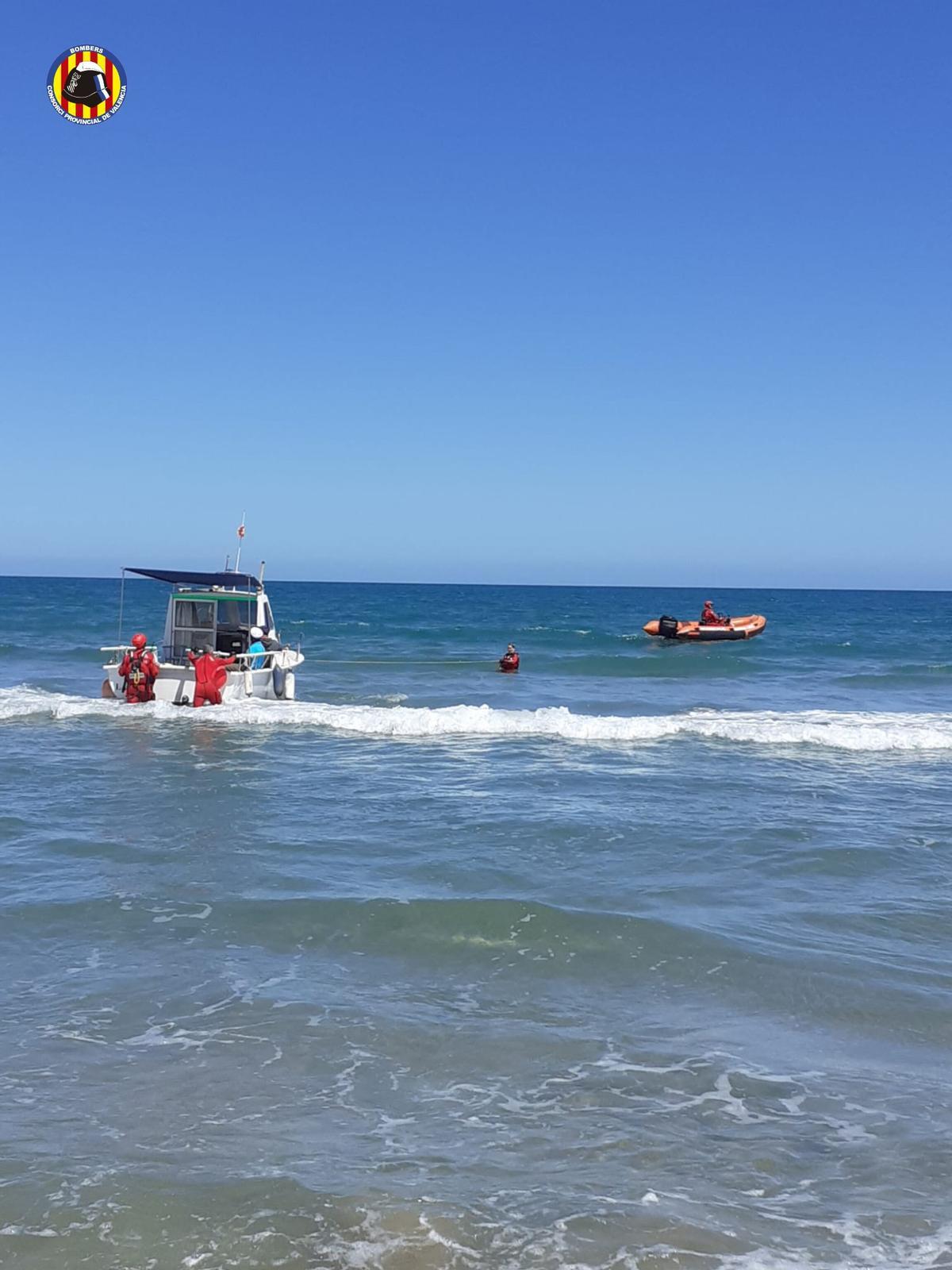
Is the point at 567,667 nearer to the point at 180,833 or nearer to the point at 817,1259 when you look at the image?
the point at 180,833

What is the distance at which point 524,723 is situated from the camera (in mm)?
20812

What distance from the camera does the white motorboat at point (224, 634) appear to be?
73.9ft

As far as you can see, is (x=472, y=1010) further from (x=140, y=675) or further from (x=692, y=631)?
(x=692, y=631)

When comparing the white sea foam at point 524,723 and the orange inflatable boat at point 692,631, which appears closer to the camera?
the white sea foam at point 524,723

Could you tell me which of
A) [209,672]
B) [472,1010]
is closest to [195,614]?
[209,672]

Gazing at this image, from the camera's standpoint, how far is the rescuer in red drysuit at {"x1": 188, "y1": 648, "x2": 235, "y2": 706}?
21375 mm

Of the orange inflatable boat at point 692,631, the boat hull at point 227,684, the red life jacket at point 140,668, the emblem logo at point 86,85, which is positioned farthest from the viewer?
the orange inflatable boat at point 692,631

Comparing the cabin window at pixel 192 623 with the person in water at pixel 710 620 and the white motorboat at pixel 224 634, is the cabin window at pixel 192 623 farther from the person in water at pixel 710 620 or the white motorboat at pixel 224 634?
the person in water at pixel 710 620

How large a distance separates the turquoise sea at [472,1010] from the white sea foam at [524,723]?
2.14 m

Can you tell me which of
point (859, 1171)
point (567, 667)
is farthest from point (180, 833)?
point (567, 667)

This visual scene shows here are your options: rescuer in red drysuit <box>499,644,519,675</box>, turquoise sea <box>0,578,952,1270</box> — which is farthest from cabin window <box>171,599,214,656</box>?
rescuer in red drysuit <box>499,644,519,675</box>

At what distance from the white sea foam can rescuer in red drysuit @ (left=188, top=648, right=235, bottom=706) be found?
0.27 meters

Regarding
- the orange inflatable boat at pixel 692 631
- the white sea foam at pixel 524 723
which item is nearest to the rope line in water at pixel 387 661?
the orange inflatable boat at pixel 692 631

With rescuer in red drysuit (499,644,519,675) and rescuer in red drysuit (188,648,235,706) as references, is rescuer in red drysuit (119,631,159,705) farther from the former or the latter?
rescuer in red drysuit (499,644,519,675)
